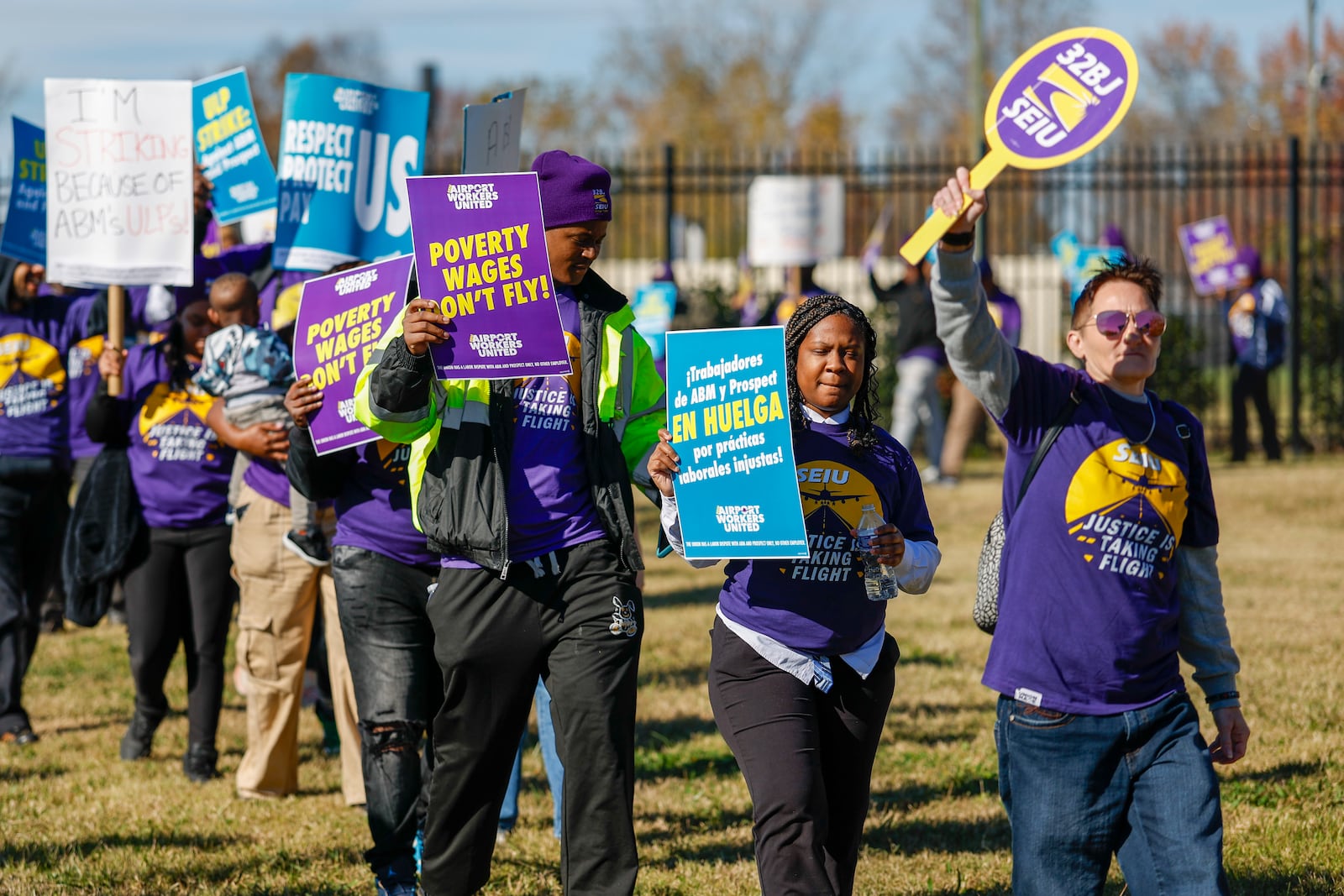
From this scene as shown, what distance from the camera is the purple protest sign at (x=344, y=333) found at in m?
4.67

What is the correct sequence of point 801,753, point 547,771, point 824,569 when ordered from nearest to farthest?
1. point 801,753
2. point 824,569
3. point 547,771

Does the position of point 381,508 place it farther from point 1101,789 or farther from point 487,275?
point 1101,789

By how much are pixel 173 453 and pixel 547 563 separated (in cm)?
300

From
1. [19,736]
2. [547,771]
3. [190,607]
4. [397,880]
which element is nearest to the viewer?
[397,880]

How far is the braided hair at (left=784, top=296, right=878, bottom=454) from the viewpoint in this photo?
3959mm

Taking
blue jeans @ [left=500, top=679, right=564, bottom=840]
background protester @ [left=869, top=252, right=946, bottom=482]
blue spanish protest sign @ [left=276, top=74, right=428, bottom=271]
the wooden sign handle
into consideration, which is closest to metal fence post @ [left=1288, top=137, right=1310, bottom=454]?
background protester @ [left=869, top=252, right=946, bottom=482]

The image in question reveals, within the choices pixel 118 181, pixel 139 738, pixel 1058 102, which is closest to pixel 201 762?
pixel 139 738

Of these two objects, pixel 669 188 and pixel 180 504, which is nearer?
pixel 180 504

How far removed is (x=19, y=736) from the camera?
7.23m

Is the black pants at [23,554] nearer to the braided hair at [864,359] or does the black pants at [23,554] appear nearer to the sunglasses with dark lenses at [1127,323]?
the braided hair at [864,359]

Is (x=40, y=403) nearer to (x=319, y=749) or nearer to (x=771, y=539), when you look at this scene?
(x=319, y=749)

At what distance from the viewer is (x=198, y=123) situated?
721 centimetres

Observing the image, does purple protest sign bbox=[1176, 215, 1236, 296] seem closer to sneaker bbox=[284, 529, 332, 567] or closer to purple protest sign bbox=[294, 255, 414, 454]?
sneaker bbox=[284, 529, 332, 567]

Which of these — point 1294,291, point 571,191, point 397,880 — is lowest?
point 397,880
